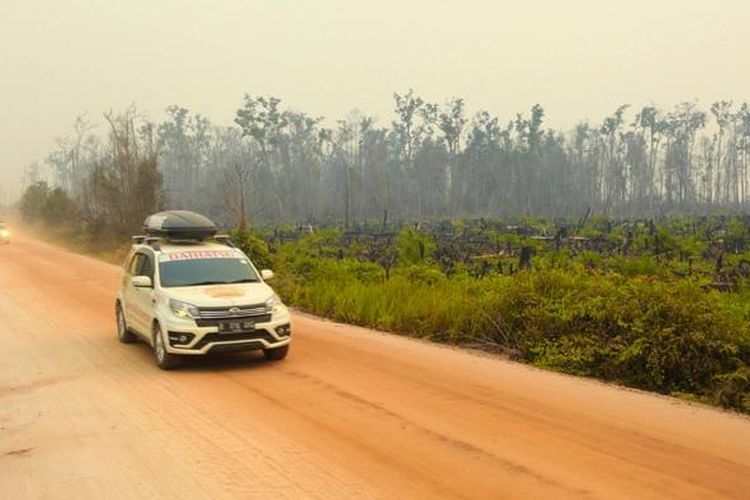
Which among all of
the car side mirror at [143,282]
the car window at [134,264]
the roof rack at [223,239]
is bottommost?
the car side mirror at [143,282]

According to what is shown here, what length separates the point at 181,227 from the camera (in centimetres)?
1169

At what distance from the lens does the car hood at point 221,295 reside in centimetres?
966

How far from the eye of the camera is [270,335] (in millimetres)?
9820

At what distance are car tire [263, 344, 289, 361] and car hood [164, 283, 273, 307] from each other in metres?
0.78

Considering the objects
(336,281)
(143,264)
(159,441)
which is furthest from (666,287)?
(336,281)

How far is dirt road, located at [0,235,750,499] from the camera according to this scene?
5578 mm

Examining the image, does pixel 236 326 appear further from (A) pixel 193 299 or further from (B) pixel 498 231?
(B) pixel 498 231

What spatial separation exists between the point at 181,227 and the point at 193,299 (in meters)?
2.33

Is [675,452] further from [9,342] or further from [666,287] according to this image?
[9,342]

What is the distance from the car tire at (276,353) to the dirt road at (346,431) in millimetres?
229

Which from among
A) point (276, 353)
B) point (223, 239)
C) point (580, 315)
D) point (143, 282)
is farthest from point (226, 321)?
point (580, 315)

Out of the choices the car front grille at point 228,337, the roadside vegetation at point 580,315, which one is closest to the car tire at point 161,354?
the car front grille at point 228,337

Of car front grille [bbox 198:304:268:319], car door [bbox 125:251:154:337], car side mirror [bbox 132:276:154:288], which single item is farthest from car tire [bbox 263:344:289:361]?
car side mirror [bbox 132:276:154:288]

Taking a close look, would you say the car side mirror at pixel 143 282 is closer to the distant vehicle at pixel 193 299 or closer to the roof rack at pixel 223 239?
the distant vehicle at pixel 193 299
